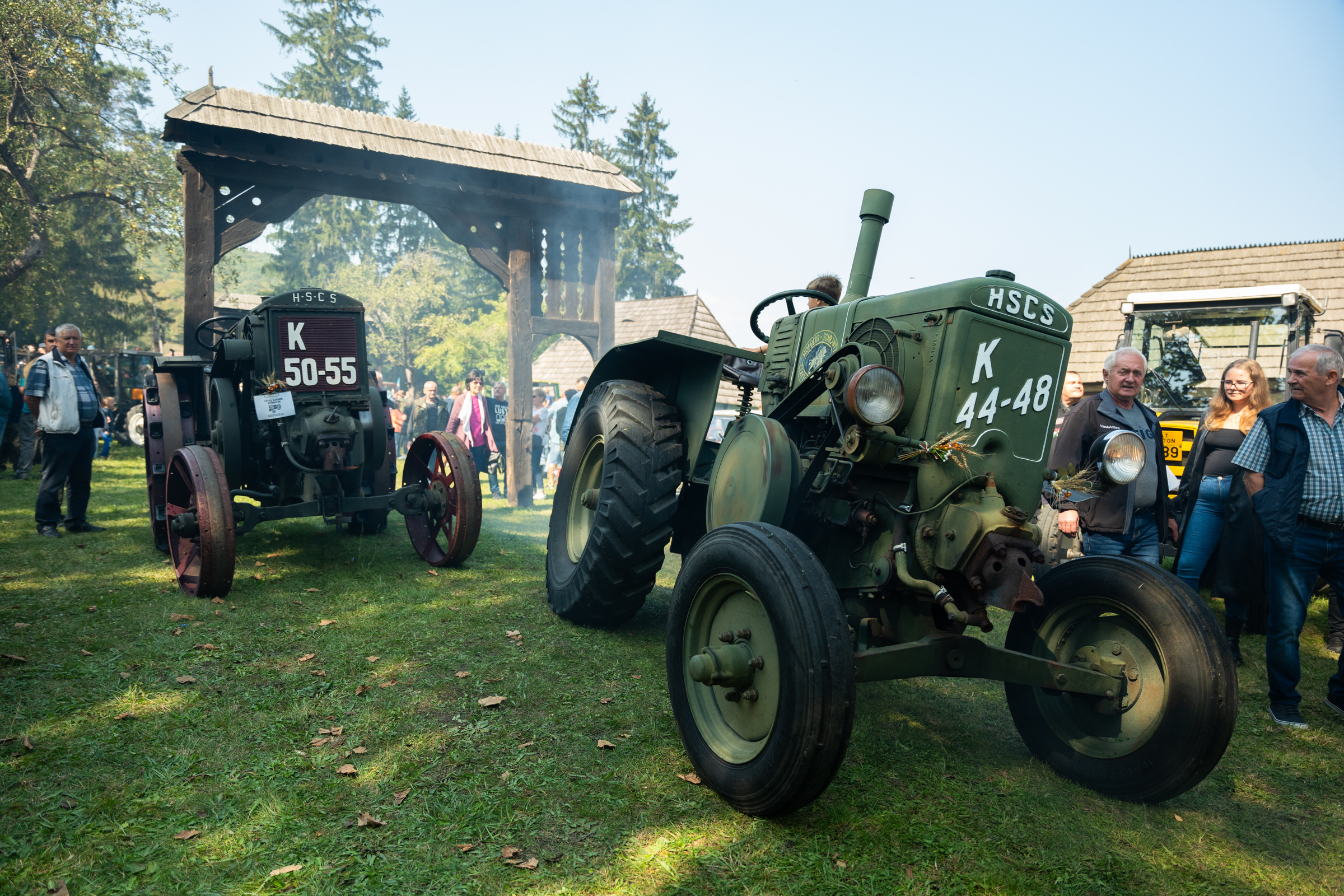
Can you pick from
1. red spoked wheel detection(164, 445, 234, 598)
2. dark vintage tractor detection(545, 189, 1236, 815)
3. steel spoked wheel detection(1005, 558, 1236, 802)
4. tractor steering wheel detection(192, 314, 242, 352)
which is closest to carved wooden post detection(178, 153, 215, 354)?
tractor steering wheel detection(192, 314, 242, 352)

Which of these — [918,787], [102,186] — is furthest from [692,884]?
[102,186]

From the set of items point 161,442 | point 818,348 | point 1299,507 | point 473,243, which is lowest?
point 161,442

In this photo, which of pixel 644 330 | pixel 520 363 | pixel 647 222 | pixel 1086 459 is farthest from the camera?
pixel 647 222

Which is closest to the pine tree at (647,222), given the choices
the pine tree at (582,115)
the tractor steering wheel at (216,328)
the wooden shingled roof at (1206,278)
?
the pine tree at (582,115)

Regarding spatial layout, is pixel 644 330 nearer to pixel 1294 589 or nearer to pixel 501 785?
pixel 1294 589

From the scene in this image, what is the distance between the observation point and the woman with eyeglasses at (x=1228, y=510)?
4445 millimetres

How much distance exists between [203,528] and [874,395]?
4090mm

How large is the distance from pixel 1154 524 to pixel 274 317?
5.90 metres

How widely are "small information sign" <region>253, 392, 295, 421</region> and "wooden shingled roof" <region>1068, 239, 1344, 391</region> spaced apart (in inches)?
629

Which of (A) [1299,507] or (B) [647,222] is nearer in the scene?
(A) [1299,507]

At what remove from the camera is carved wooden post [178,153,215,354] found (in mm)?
9016

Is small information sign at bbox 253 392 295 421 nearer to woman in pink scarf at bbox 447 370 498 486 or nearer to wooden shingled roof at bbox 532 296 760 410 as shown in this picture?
woman in pink scarf at bbox 447 370 498 486

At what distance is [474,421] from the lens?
39.3 feet

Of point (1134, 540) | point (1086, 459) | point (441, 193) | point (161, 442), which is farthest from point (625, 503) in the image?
point (441, 193)
